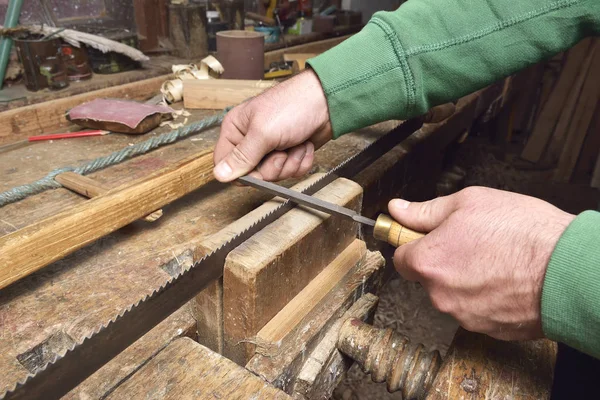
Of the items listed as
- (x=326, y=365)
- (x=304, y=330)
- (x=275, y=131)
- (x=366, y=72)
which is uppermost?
(x=366, y=72)

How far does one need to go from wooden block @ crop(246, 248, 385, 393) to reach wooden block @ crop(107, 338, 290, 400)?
3.2 inches

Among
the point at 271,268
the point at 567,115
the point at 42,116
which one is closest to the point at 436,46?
the point at 271,268

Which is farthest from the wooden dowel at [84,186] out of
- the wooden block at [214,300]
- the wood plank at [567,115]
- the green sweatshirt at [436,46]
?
the wood plank at [567,115]

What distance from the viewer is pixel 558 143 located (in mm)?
5055

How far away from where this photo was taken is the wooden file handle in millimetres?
959

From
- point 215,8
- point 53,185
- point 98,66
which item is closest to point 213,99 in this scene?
point 98,66

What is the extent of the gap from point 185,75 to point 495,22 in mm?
1676

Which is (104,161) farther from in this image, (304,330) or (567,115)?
(567,115)

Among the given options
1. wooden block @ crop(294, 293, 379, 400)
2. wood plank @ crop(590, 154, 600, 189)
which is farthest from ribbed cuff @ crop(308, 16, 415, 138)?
wood plank @ crop(590, 154, 600, 189)

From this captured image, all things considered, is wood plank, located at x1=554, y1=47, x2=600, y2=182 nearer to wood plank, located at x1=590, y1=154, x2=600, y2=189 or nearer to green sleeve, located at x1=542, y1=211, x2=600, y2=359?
wood plank, located at x1=590, y1=154, x2=600, y2=189

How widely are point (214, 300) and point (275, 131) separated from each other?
1.55 ft

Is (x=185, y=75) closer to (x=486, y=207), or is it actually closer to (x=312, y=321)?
(x=312, y=321)

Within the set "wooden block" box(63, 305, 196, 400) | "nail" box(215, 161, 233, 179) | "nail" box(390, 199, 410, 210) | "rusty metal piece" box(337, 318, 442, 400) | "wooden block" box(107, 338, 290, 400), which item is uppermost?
"nail" box(390, 199, 410, 210)

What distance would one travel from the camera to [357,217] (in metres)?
1.02
